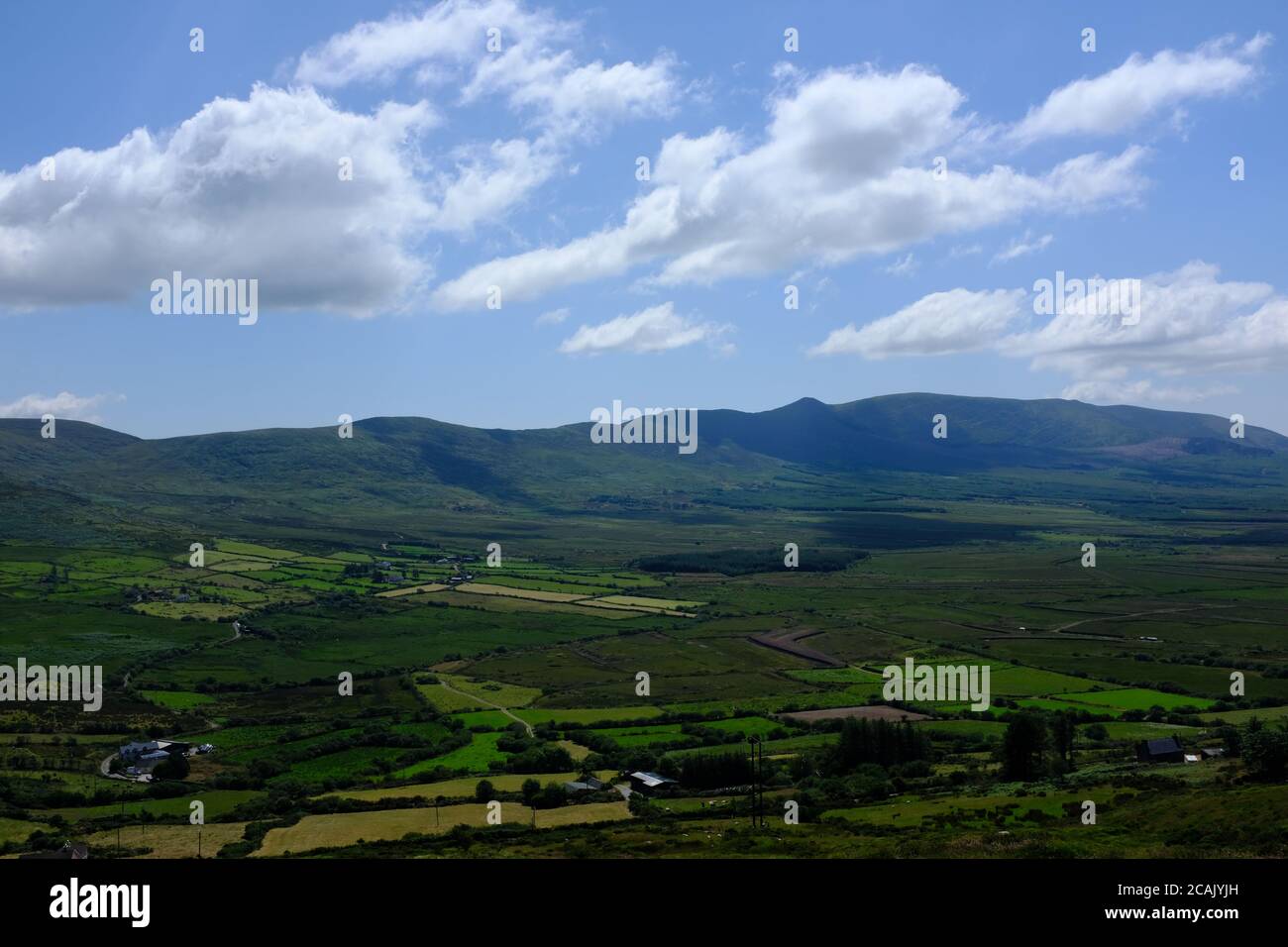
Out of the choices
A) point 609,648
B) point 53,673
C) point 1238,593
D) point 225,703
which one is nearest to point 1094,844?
point 225,703

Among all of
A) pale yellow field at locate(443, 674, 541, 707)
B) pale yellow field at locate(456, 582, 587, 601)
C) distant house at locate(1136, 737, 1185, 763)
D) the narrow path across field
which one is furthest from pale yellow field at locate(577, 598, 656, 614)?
distant house at locate(1136, 737, 1185, 763)

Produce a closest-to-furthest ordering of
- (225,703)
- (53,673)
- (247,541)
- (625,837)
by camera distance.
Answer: (625,837) → (225,703) → (53,673) → (247,541)

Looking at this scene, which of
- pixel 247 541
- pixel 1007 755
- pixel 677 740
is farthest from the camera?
pixel 247 541
